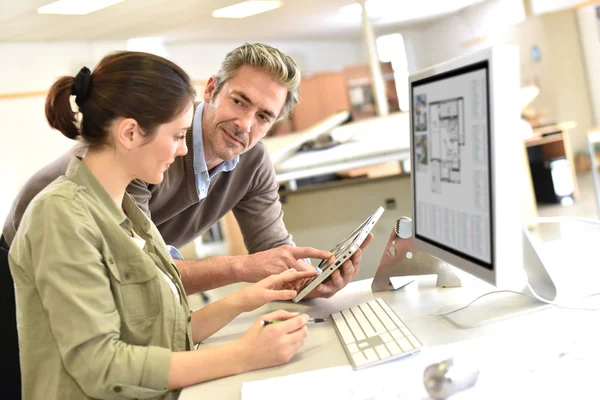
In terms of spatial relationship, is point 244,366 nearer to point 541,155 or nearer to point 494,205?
point 494,205

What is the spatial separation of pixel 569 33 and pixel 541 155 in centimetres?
209

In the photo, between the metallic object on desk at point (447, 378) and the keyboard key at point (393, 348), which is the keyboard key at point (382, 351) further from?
the metallic object on desk at point (447, 378)

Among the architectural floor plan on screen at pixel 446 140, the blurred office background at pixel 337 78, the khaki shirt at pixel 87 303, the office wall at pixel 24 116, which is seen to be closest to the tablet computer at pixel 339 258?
the architectural floor plan on screen at pixel 446 140

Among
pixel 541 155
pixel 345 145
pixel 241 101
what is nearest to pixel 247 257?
pixel 241 101

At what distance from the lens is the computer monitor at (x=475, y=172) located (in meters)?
0.87

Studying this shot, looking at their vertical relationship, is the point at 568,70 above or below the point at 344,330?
above

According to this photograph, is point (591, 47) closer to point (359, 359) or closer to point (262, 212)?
point (262, 212)

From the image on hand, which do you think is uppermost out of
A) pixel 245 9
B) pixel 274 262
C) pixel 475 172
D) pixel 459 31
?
pixel 245 9

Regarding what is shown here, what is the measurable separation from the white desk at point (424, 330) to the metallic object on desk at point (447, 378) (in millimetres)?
165

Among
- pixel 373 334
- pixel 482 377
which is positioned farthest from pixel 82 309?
pixel 482 377

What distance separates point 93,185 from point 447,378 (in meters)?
0.65

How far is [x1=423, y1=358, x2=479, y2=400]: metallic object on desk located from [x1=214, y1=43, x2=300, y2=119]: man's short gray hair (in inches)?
41.2

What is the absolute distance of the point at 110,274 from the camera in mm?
988

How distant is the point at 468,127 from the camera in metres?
0.95
